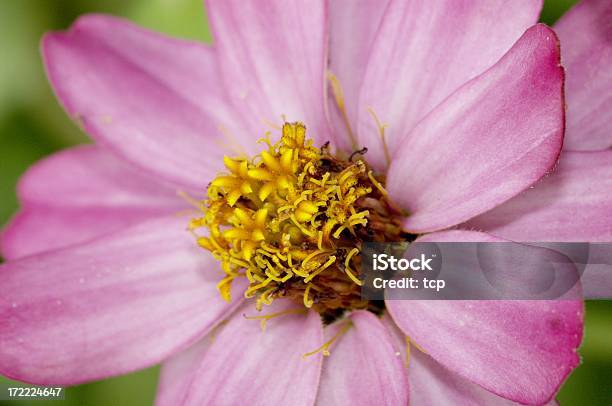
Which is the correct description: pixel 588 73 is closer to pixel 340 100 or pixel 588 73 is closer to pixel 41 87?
pixel 340 100

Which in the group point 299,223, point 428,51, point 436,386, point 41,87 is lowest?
point 436,386

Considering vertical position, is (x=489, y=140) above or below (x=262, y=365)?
above

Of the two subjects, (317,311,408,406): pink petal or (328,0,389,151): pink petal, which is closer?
(317,311,408,406): pink petal

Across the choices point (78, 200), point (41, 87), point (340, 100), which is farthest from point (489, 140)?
point (41, 87)

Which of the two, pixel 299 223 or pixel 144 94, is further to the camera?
pixel 144 94

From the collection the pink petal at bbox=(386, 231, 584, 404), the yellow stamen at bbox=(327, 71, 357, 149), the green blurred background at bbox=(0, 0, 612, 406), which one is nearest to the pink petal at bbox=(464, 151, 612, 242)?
the pink petal at bbox=(386, 231, 584, 404)

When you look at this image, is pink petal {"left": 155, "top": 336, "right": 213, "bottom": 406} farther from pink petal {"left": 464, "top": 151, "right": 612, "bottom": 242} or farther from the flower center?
pink petal {"left": 464, "top": 151, "right": 612, "bottom": 242}
